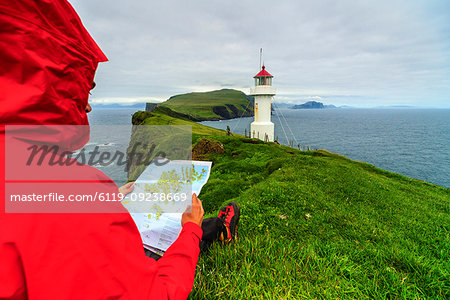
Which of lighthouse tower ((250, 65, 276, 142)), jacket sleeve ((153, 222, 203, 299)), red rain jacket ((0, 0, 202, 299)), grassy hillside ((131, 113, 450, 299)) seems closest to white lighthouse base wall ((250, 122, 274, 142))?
lighthouse tower ((250, 65, 276, 142))

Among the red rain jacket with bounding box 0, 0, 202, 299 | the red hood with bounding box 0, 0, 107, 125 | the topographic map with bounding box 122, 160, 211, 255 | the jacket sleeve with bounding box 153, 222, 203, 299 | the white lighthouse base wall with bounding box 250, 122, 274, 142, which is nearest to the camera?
the red rain jacket with bounding box 0, 0, 202, 299

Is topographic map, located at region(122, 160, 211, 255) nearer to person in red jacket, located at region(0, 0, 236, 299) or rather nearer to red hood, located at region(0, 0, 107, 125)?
person in red jacket, located at region(0, 0, 236, 299)

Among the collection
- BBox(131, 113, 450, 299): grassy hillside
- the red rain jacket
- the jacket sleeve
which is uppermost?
the red rain jacket

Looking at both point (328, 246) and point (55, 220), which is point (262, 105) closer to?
point (328, 246)

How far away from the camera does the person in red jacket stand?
0.95 metres

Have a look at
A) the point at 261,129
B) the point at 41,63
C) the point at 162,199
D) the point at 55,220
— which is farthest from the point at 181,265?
the point at 261,129

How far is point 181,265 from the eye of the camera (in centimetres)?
173

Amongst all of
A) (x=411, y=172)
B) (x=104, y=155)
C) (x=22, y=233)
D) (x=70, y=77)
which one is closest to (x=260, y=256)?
(x=104, y=155)

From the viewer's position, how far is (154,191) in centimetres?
316

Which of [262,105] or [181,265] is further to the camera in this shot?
[262,105]

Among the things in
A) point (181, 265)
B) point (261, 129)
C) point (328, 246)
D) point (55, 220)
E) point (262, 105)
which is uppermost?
point (262, 105)

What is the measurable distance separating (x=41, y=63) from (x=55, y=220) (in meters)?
0.86

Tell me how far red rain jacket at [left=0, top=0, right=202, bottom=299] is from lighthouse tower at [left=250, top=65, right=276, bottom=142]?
30201mm

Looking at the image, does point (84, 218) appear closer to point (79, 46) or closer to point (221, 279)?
point (79, 46)
